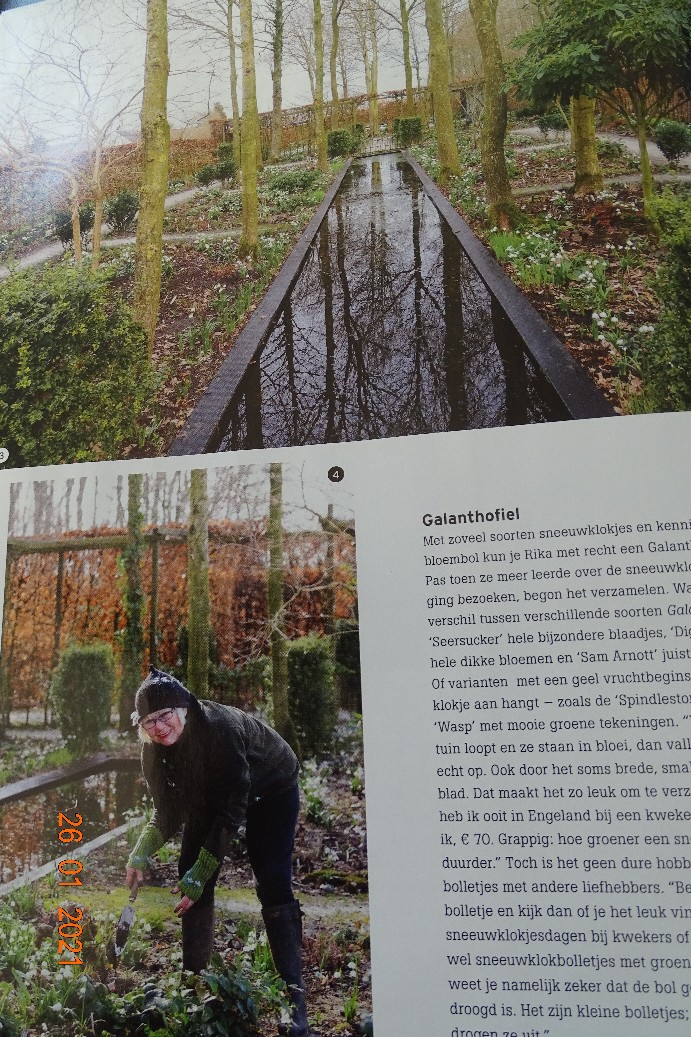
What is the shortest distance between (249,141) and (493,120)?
2.73 feet

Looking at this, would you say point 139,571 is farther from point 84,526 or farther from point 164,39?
point 164,39

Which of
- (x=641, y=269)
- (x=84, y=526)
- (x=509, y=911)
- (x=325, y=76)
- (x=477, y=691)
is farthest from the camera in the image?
(x=325, y=76)

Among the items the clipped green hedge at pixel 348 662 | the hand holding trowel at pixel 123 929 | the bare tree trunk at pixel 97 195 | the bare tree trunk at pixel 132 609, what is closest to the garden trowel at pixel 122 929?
the hand holding trowel at pixel 123 929

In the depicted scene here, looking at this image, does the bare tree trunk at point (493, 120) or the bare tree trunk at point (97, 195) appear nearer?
the bare tree trunk at point (493, 120)

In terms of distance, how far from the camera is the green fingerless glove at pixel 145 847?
214 centimetres

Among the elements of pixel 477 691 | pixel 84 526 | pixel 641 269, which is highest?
pixel 641 269

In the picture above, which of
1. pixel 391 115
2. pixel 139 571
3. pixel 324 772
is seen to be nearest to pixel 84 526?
pixel 139 571

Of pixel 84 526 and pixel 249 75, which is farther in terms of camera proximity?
pixel 249 75

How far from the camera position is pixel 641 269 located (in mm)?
2178

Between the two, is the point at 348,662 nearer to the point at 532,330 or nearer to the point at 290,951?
the point at 290,951

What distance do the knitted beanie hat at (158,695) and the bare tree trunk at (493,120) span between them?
1705 millimetres

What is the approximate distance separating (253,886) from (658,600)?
1.30 meters

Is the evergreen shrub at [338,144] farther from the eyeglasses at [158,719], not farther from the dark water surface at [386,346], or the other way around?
the eyeglasses at [158,719]

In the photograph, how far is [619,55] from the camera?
7.14ft
